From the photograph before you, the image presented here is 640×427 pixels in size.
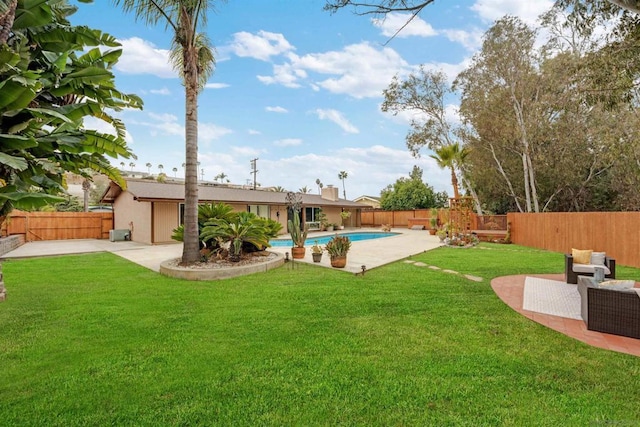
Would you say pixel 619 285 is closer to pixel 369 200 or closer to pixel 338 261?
pixel 338 261

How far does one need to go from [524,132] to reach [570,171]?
383 cm

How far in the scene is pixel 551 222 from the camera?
13.3 metres

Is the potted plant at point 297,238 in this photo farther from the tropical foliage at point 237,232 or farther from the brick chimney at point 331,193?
the brick chimney at point 331,193

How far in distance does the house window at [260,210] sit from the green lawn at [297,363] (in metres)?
13.6

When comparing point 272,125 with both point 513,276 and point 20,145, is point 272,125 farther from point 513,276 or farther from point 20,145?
point 20,145

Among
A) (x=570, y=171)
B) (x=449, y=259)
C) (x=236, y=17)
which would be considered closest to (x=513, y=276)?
(x=449, y=259)

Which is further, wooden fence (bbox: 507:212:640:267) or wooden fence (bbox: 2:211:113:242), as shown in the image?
wooden fence (bbox: 2:211:113:242)

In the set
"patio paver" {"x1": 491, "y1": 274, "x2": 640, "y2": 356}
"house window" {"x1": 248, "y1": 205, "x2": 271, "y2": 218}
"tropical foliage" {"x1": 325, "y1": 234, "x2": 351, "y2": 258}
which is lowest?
"patio paver" {"x1": 491, "y1": 274, "x2": 640, "y2": 356}

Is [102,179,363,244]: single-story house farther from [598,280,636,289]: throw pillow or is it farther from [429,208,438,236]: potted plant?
[598,280,636,289]: throw pillow

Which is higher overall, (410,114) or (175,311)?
(410,114)

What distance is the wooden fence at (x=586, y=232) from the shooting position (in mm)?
9336

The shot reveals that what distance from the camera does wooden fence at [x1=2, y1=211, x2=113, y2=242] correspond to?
16469mm

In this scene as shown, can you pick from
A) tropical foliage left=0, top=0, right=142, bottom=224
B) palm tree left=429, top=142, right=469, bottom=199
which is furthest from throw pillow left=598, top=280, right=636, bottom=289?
palm tree left=429, top=142, right=469, bottom=199

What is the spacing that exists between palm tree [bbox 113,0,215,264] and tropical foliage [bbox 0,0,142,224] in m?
3.74
